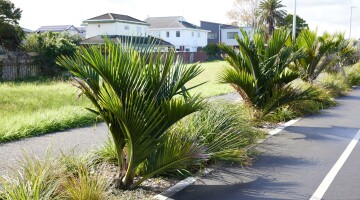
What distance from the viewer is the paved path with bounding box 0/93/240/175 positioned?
20.8ft

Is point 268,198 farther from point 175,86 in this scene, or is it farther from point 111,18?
point 111,18

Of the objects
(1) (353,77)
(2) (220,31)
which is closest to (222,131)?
(1) (353,77)

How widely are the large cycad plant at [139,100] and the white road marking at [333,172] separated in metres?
1.47

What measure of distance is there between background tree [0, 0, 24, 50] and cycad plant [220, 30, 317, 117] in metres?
18.4

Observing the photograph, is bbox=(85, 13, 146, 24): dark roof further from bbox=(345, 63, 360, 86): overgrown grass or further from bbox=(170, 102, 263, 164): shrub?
bbox=(170, 102, 263, 164): shrub

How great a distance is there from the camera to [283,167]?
19.9 ft

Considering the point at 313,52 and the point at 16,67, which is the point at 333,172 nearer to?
the point at 313,52

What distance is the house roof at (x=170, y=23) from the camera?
6016 cm

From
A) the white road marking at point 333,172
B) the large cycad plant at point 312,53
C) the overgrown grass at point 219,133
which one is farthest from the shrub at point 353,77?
the overgrown grass at point 219,133

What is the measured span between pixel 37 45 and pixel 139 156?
17.4 metres

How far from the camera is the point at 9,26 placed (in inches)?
953

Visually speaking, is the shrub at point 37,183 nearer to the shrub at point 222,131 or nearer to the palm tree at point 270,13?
the shrub at point 222,131

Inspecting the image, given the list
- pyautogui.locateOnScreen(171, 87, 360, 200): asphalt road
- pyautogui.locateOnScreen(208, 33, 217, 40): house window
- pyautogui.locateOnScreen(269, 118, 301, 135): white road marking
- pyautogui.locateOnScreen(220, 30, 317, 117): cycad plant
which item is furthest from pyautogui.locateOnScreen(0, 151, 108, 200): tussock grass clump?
pyautogui.locateOnScreen(208, 33, 217, 40): house window

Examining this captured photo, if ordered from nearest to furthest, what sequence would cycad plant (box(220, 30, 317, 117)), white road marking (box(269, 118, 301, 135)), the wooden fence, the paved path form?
the paved path → white road marking (box(269, 118, 301, 135)) → cycad plant (box(220, 30, 317, 117)) → the wooden fence
